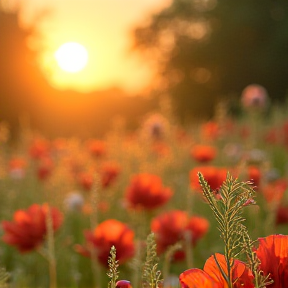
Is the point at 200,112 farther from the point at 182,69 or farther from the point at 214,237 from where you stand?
the point at 214,237

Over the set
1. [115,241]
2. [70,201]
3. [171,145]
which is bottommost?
[115,241]

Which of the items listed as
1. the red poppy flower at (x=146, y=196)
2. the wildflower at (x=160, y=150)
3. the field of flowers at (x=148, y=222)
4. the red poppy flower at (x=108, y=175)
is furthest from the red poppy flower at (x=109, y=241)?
the wildflower at (x=160, y=150)

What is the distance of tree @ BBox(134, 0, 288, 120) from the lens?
14.3 meters

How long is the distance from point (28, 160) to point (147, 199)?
2262mm

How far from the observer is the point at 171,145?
12.2 ft

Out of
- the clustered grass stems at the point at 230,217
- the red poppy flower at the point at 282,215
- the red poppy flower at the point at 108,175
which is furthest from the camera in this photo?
the red poppy flower at the point at 108,175

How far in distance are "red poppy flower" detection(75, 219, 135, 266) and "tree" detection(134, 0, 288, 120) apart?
515 inches

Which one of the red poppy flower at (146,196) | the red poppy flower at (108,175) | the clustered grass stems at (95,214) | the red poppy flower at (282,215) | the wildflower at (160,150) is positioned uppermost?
the wildflower at (160,150)

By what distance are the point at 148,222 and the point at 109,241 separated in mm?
987

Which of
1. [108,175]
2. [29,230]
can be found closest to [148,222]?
[108,175]

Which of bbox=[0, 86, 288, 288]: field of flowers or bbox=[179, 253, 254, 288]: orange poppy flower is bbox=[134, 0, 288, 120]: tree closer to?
bbox=[0, 86, 288, 288]: field of flowers

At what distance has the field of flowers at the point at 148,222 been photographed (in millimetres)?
488

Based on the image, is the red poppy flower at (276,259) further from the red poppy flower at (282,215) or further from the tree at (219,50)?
the tree at (219,50)

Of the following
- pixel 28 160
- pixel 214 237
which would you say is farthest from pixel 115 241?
pixel 28 160
